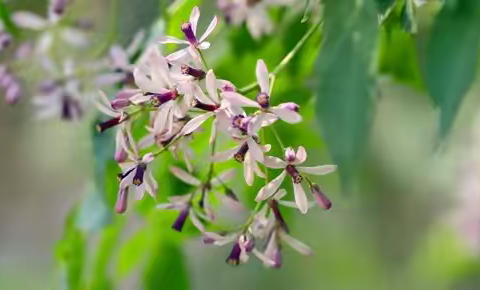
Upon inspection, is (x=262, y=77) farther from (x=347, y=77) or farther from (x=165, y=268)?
(x=165, y=268)

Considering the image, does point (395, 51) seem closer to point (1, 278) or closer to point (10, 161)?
point (1, 278)

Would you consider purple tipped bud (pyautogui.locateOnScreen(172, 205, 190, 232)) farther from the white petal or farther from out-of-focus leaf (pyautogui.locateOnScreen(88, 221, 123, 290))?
out-of-focus leaf (pyautogui.locateOnScreen(88, 221, 123, 290))

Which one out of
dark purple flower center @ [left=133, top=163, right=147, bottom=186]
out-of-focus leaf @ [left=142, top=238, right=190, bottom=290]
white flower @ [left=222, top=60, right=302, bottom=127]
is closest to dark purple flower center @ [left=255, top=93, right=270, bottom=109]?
white flower @ [left=222, top=60, right=302, bottom=127]

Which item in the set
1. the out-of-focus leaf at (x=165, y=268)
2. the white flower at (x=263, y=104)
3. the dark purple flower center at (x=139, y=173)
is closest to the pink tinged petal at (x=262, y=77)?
→ the white flower at (x=263, y=104)

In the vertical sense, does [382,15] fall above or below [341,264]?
above

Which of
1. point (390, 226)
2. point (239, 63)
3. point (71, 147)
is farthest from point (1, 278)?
point (239, 63)

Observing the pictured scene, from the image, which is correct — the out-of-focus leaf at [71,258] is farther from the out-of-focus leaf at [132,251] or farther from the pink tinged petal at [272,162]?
the pink tinged petal at [272,162]

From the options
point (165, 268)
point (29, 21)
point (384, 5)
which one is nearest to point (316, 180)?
point (165, 268)

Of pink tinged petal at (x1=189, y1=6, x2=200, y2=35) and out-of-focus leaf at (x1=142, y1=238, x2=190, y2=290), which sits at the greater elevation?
pink tinged petal at (x1=189, y1=6, x2=200, y2=35)
